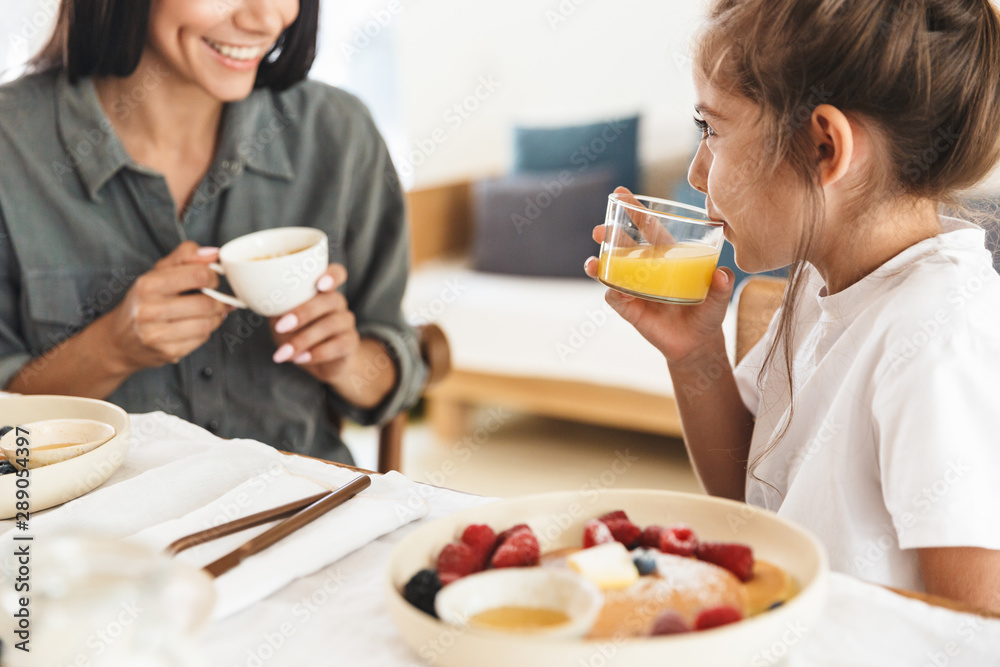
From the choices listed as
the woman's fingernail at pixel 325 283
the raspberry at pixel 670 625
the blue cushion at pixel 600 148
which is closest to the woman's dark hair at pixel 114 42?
the woman's fingernail at pixel 325 283

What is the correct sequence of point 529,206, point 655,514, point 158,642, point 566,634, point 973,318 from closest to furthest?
point 158,642 → point 566,634 → point 655,514 → point 973,318 → point 529,206

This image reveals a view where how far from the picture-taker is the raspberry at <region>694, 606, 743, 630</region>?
0.48 metres

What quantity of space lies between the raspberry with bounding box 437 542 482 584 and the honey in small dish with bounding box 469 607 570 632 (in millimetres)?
46

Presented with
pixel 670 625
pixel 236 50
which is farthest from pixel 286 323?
pixel 670 625

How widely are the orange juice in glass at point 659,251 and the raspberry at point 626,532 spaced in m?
0.45

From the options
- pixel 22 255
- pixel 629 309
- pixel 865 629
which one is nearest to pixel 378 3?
pixel 22 255

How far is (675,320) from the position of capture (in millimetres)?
1132

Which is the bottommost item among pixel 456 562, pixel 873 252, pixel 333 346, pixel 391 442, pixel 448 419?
pixel 448 419

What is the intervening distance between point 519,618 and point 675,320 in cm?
68

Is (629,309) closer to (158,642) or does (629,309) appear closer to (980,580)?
(980,580)

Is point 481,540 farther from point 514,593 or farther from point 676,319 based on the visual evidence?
point 676,319

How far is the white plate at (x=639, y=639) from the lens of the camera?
1.48ft

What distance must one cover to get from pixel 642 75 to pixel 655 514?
3247 millimetres

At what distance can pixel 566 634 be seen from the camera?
1.52ft
